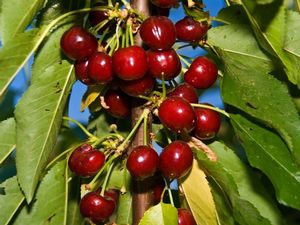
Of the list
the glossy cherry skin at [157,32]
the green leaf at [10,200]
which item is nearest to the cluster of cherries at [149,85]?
the glossy cherry skin at [157,32]

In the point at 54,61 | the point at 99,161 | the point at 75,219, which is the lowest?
the point at 75,219

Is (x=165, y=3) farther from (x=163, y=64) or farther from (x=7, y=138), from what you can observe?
(x=7, y=138)

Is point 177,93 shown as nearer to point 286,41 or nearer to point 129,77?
point 129,77

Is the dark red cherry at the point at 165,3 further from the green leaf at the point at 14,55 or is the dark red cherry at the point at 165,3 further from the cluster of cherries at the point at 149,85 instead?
the green leaf at the point at 14,55

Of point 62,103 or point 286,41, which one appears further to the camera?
point 62,103

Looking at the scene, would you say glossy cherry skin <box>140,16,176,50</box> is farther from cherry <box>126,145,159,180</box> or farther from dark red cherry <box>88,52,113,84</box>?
cherry <box>126,145,159,180</box>

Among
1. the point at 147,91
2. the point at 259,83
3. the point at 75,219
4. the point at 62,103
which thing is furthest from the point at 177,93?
the point at 75,219
